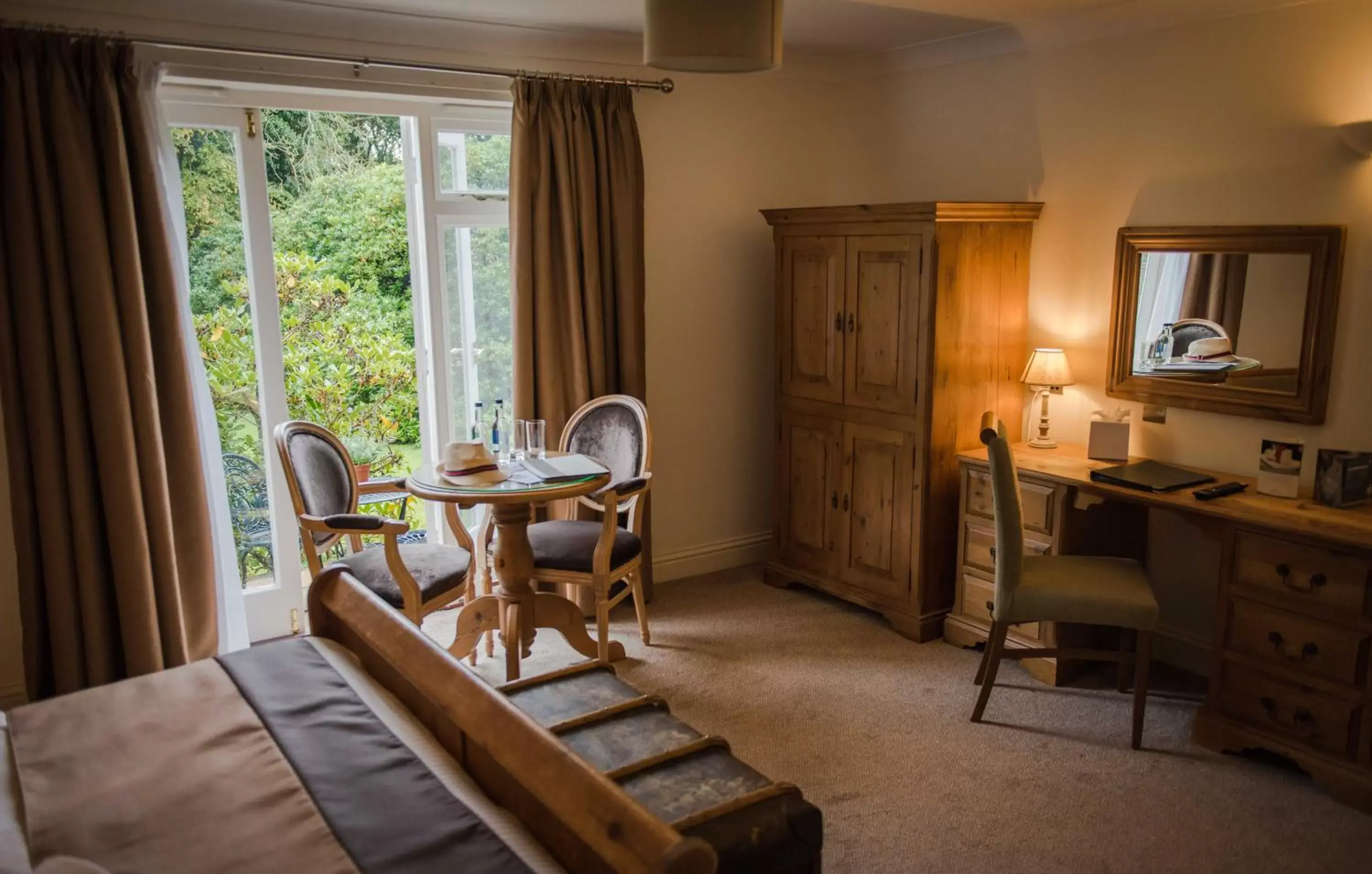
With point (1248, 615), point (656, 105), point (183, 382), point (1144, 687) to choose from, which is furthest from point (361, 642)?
point (656, 105)

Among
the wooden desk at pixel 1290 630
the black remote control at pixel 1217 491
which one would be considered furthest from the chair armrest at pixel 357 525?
the black remote control at pixel 1217 491

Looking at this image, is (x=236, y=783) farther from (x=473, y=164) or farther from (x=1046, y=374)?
(x=1046, y=374)

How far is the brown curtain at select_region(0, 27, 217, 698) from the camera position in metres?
3.09

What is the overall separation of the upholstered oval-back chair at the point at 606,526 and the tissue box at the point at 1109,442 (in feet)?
5.49

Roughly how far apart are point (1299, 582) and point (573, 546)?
2.36m

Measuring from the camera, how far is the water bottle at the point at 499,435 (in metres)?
3.72

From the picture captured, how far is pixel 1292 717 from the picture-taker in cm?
292

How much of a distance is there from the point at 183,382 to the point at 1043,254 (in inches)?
128

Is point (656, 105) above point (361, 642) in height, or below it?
above

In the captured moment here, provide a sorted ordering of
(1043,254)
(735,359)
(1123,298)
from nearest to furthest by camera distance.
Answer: (1123,298)
(1043,254)
(735,359)

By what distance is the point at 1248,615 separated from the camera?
2986 millimetres

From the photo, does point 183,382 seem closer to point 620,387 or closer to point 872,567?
point 620,387

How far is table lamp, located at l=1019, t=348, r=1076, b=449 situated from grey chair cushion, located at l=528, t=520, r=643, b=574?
1.65 meters

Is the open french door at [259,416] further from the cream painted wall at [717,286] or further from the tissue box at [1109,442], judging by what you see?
the tissue box at [1109,442]
